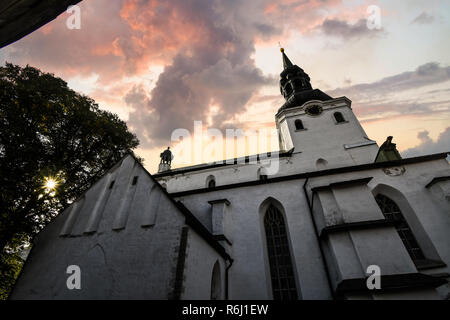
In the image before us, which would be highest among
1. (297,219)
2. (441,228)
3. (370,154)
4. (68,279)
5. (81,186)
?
(370,154)

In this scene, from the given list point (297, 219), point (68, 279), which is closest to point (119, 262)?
point (68, 279)

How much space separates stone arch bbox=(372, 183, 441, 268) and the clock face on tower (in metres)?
10.4

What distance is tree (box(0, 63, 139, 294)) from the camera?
30.6 feet

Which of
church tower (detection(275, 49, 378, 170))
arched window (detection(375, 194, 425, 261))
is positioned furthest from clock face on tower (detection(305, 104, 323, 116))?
arched window (detection(375, 194, 425, 261))

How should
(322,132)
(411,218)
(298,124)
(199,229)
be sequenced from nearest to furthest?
(199,229), (411,218), (322,132), (298,124)

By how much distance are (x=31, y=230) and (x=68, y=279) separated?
192 inches

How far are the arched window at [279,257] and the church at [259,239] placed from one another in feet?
0.16

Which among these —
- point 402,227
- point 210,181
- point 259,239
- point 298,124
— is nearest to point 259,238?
point 259,239

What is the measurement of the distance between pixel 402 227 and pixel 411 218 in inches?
24.2

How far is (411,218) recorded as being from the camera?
1000 centimetres

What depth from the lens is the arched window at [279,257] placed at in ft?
31.4

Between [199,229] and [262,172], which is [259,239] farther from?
[262,172]

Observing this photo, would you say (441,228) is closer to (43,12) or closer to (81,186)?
(43,12)

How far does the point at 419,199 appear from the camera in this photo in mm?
10203
